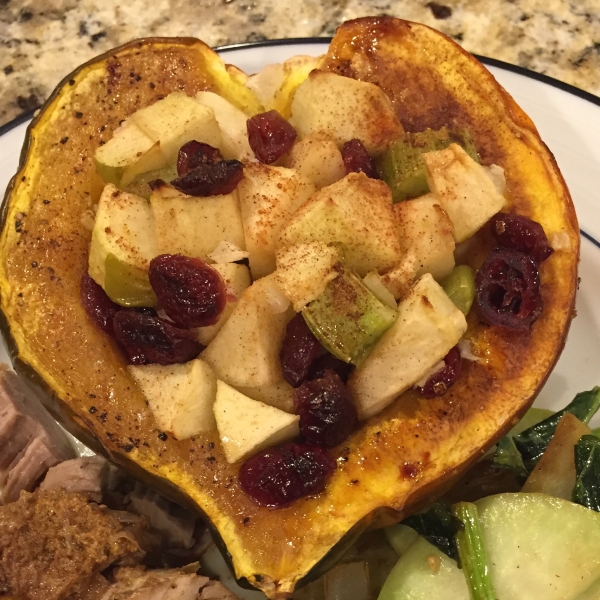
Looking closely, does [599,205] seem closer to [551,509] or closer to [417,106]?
[417,106]

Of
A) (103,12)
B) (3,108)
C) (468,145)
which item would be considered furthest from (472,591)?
(103,12)

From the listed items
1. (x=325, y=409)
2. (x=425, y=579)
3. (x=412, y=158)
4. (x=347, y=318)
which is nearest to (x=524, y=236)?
(x=412, y=158)

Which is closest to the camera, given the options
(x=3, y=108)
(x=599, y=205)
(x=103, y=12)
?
(x=599, y=205)

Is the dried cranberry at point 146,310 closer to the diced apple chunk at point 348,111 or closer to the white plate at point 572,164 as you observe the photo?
the diced apple chunk at point 348,111

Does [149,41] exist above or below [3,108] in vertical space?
above

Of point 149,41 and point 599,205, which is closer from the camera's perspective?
point 149,41

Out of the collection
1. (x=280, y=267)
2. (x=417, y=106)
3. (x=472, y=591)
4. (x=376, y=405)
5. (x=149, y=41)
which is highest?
(x=149, y=41)

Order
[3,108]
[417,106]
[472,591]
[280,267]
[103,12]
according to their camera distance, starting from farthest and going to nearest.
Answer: [103,12] < [3,108] < [417,106] < [472,591] < [280,267]

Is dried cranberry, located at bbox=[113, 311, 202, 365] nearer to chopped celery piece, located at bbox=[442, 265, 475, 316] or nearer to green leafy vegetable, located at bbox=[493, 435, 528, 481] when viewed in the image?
chopped celery piece, located at bbox=[442, 265, 475, 316]
